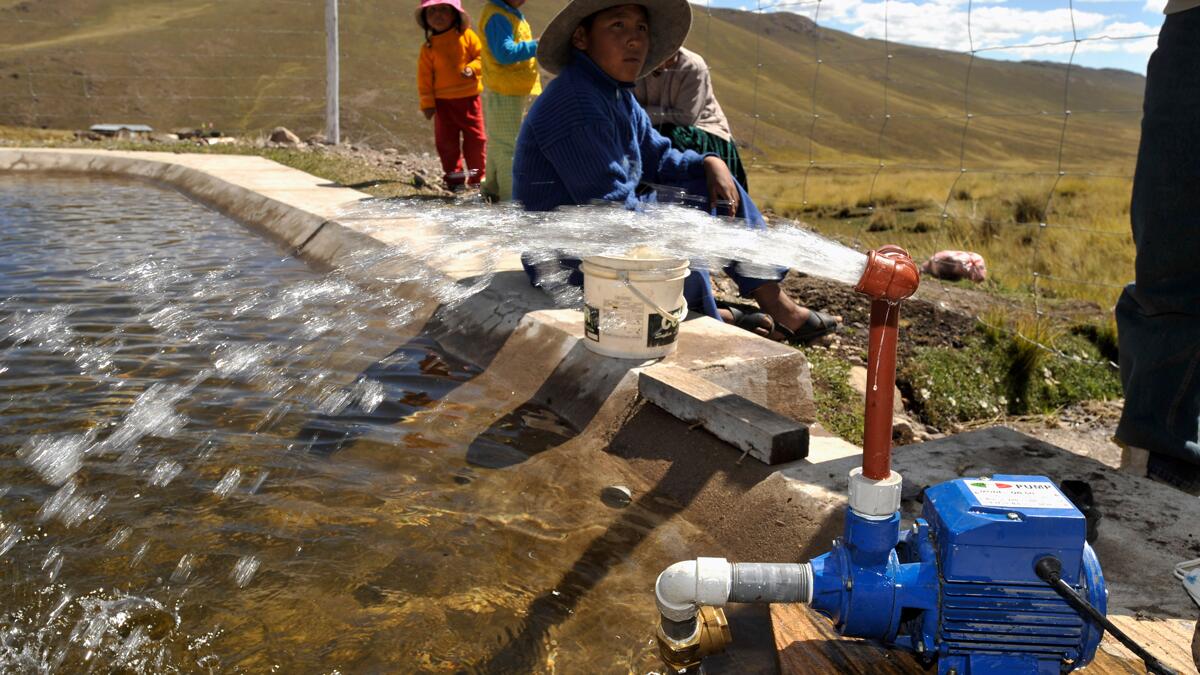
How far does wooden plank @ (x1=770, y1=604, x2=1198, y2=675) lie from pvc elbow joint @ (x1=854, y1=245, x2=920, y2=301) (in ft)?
2.53

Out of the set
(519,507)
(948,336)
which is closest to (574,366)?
(519,507)

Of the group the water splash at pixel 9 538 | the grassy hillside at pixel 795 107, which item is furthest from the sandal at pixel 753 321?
the water splash at pixel 9 538

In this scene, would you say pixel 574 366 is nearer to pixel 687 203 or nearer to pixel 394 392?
pixel 394 392

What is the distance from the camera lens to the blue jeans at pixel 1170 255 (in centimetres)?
282

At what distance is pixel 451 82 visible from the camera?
8.00 meters

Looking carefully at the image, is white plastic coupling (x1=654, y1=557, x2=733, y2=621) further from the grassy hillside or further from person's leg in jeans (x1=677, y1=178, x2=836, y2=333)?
the grassy hillside

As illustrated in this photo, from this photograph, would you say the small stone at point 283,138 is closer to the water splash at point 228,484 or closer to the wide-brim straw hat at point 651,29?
the wide-brim straw hat at point 651,29

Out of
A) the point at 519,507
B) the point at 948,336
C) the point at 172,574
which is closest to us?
the point at 172,574

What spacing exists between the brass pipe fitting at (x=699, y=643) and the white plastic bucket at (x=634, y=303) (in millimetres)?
1407

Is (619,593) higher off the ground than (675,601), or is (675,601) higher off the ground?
(675,601)

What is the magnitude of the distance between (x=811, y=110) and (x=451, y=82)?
A: 15616 mm

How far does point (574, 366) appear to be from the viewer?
3.69 m

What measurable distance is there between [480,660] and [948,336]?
4.04 meters

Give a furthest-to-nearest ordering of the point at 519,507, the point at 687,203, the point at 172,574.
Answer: the point at 687,203 → the point at 519,507 → the point at 172,574
